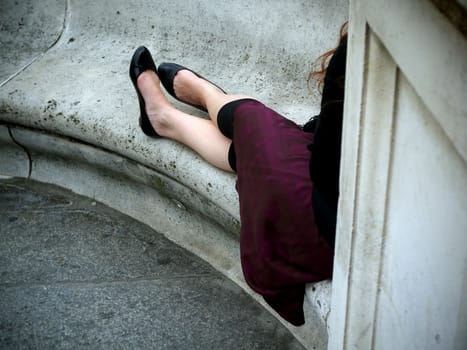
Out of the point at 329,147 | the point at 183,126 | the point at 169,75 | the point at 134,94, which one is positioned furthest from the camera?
the point at 134,94

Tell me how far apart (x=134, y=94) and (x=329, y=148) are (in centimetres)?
116

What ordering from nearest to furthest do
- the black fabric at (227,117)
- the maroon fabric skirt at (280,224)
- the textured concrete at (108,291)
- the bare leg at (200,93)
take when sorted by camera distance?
the maroon fabric skirt at (280,224) < the textured concrete at (108,291) < the black fabric at (227,117) < the bare leg at (200,93)

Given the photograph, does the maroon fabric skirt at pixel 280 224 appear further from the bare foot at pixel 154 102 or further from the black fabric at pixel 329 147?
the bare foot at pixel 154 102

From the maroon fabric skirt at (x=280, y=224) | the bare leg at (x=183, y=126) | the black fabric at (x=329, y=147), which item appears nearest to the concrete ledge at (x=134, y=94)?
the bare leg at (x=183, y=126)

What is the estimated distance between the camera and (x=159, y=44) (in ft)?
7.66

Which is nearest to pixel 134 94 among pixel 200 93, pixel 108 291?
pixel 200 93

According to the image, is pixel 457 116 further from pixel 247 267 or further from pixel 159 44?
pixel 159 44

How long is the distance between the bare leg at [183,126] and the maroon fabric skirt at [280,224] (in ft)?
0.67

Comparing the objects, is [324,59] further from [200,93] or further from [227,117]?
[200,93]

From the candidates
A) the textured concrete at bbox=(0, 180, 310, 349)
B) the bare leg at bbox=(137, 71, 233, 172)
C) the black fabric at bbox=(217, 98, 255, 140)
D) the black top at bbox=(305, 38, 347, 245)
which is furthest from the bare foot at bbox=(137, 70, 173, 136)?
the black top at bbox=(305, 38, 347, 245)

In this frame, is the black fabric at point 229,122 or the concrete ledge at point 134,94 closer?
the black fabric at point 229,122

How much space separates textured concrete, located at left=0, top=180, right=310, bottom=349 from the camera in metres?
1.51

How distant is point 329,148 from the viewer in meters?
1.09

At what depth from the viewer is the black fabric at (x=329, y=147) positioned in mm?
1029
